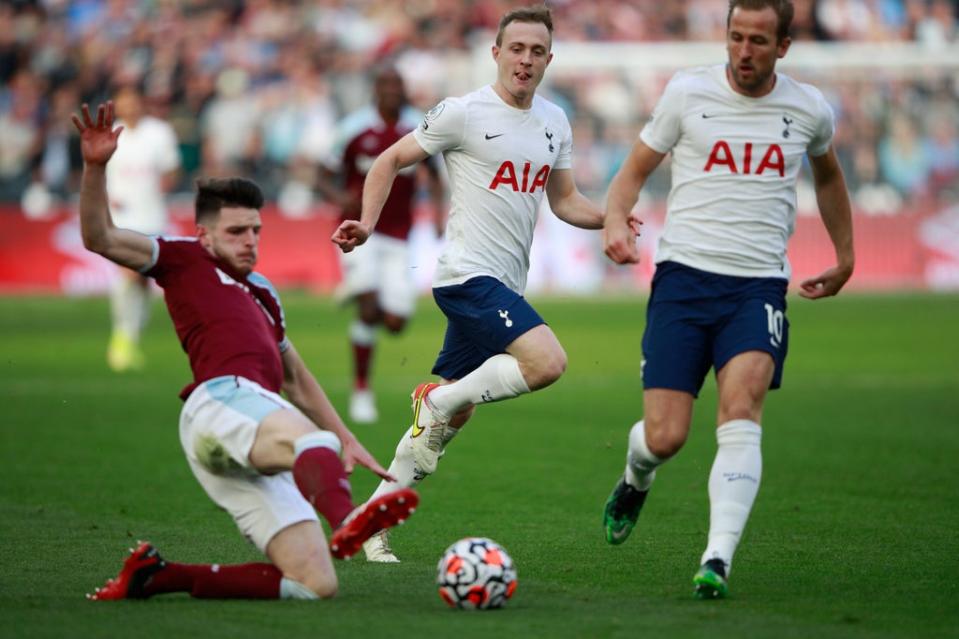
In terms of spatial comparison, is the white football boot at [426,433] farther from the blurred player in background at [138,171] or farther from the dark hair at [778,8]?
the blurred player in background at [138,171]

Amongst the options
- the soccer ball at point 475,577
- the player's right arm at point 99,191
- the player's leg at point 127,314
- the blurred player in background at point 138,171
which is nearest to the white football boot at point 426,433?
the soccer ball at point 475,577

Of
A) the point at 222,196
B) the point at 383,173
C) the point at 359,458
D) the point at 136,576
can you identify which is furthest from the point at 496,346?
the point at 136,576

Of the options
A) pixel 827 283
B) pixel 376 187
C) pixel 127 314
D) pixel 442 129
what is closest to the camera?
pixel 827 283

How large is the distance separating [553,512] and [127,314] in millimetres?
9960

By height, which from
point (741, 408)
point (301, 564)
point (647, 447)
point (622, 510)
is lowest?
point (301, 564)

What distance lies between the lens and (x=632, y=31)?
3431 centimetres

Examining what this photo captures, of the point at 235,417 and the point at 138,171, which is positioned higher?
the point at 138,171

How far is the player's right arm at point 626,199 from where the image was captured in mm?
7121

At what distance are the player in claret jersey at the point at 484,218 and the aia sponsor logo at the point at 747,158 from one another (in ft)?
4.22

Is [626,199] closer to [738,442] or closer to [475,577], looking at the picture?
[738,442]

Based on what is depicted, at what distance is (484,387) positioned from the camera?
789cm

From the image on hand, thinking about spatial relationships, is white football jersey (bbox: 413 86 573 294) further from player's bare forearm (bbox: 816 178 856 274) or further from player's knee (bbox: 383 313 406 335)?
player's knee (bbox: 383 313 406 335)

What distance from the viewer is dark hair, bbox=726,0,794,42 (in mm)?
6957

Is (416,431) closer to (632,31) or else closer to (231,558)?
(231,558)
